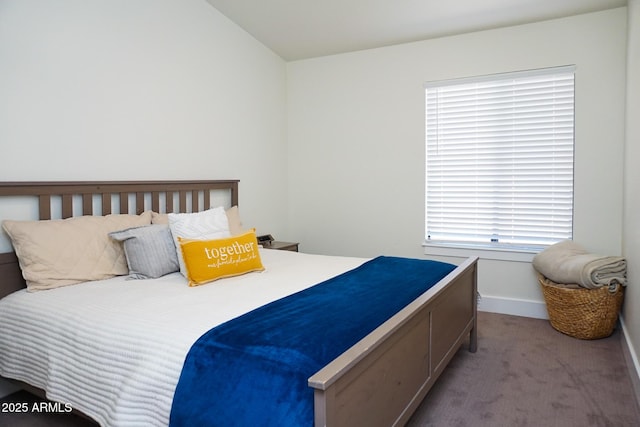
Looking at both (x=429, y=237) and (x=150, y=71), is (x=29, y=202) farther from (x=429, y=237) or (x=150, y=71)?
(x=429, y=237)

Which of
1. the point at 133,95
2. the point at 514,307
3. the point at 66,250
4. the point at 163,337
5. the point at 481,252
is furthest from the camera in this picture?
the point at 481,252

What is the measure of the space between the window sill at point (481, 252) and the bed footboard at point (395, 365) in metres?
1.29

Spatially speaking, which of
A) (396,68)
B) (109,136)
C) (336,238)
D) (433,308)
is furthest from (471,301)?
(109,136)

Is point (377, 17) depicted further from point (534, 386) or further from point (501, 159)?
point (534, 386)

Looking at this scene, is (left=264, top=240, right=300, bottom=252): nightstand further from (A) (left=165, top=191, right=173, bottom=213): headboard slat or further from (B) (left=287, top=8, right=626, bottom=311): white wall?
(A) (left=165, top=191, right=173, bottom=213): headboard slat

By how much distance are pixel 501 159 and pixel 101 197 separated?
10.6 feet

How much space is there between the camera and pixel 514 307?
368 centimetres

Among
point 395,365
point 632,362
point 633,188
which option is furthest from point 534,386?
point 633,188

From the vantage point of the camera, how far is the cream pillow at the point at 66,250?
2.05 metres

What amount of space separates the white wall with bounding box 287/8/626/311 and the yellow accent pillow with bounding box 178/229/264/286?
2.00 metres

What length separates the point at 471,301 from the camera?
2875 millimetres

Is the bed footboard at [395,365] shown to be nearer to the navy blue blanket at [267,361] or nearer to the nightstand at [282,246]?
the navy blue blanket at [267,361]

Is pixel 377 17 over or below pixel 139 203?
over

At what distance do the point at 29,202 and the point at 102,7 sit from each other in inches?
50.2
